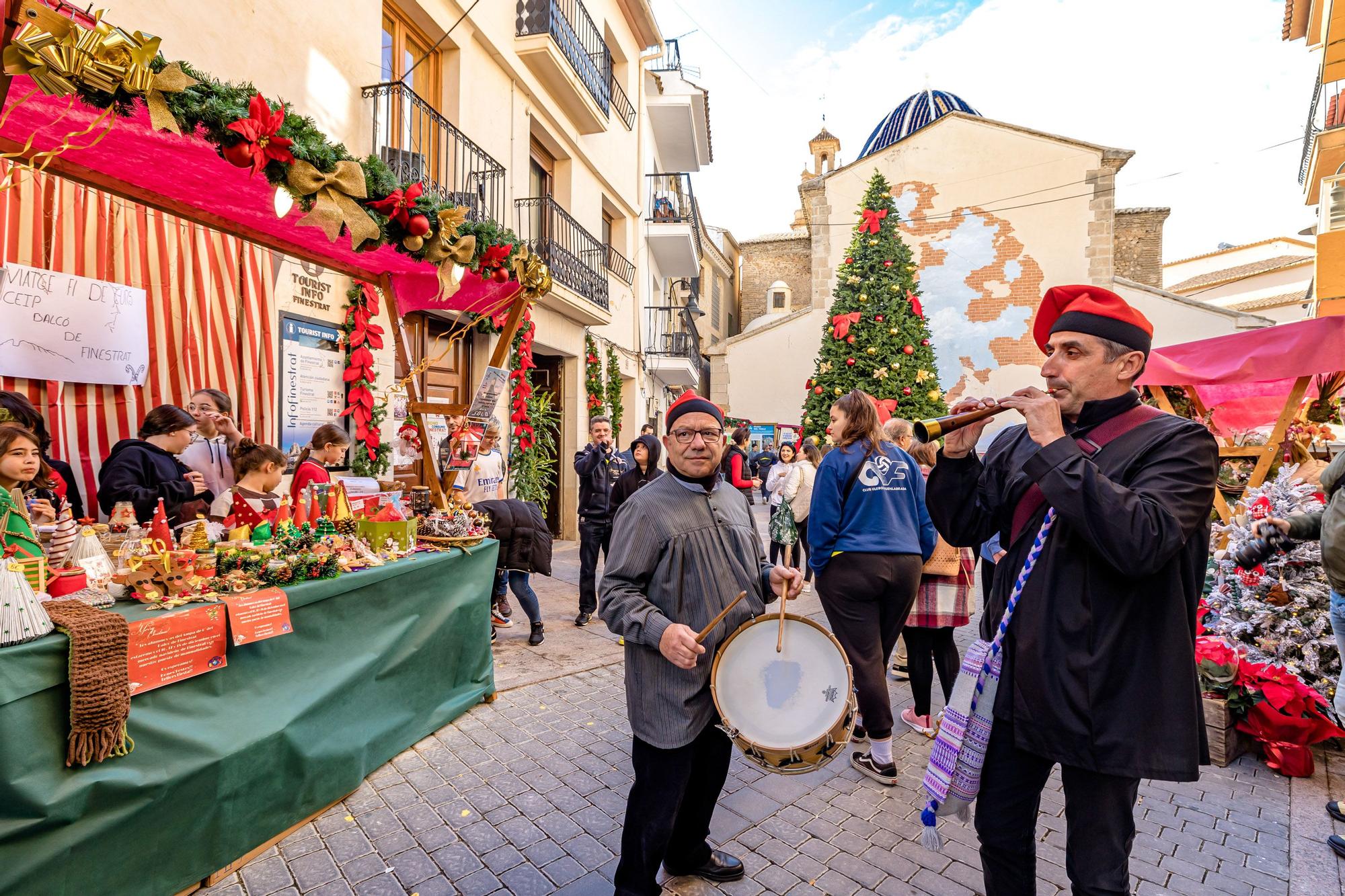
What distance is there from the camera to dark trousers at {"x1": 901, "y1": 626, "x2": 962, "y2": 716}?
402cm

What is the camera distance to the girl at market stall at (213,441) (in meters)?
4.67

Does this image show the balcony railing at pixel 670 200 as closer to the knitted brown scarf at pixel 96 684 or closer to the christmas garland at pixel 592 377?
the christmas garland at pixel 592 377

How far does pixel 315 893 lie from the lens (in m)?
2.54

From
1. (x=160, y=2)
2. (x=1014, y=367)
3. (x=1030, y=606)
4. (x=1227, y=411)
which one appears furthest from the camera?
(x=1014, y=367)

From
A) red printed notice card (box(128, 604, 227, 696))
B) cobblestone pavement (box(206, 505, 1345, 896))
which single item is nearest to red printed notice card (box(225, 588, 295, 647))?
red printed notice card (box(128, 604, 227, 696))

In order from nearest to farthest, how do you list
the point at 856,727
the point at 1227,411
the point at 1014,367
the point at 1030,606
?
the point at 1030,606
the point at 856,727
the point at 1227,411
the point at 1014,367

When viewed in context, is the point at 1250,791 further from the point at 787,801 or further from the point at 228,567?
the point at 228,567

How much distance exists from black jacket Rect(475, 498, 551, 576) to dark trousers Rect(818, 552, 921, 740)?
9.62 ft

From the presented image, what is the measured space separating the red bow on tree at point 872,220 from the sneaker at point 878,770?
46.6 feet

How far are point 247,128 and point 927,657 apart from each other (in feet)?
14.4

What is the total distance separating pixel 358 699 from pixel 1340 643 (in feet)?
15.2

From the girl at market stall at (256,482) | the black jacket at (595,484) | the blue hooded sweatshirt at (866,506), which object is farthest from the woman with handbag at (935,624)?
the girl at market stall at (256,482)

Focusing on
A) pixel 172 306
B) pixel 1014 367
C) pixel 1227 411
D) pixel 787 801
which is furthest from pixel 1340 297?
pixel 172 306

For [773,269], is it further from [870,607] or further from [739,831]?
[739,831]
